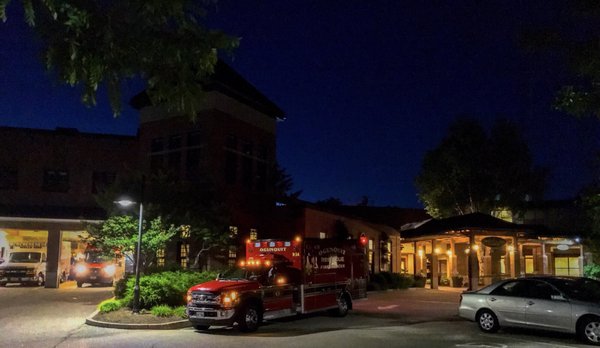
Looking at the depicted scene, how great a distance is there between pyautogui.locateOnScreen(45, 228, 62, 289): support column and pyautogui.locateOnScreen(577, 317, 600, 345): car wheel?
27.6 meters

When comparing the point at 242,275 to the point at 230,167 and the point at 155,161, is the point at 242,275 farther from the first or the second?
the point at 155,161

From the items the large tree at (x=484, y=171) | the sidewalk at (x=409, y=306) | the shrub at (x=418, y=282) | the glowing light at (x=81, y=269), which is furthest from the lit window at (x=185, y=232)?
the large tree at (x=484, y=171)

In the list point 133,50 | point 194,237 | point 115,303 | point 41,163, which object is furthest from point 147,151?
point 133,50

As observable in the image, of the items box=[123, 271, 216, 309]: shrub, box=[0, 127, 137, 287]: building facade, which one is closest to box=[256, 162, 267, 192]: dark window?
box=[0, 127, 137, 287]: building facade

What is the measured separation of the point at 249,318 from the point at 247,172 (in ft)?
57.7

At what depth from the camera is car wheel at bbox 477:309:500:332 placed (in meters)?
15.7

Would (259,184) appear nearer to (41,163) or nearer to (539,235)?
(41,163)

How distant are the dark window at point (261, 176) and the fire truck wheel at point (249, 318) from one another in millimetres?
17667

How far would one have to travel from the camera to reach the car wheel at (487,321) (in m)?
15.7

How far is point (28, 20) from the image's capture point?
5.86 m

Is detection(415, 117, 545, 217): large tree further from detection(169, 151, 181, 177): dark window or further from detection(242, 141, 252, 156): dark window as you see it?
detection(169, 151, 181, 177): dark window

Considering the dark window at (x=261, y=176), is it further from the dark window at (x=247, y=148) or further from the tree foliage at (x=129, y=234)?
the tree foliage at (x=129, y=234)

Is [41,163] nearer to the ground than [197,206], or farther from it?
farther from it

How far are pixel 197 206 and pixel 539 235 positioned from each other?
1970cm
